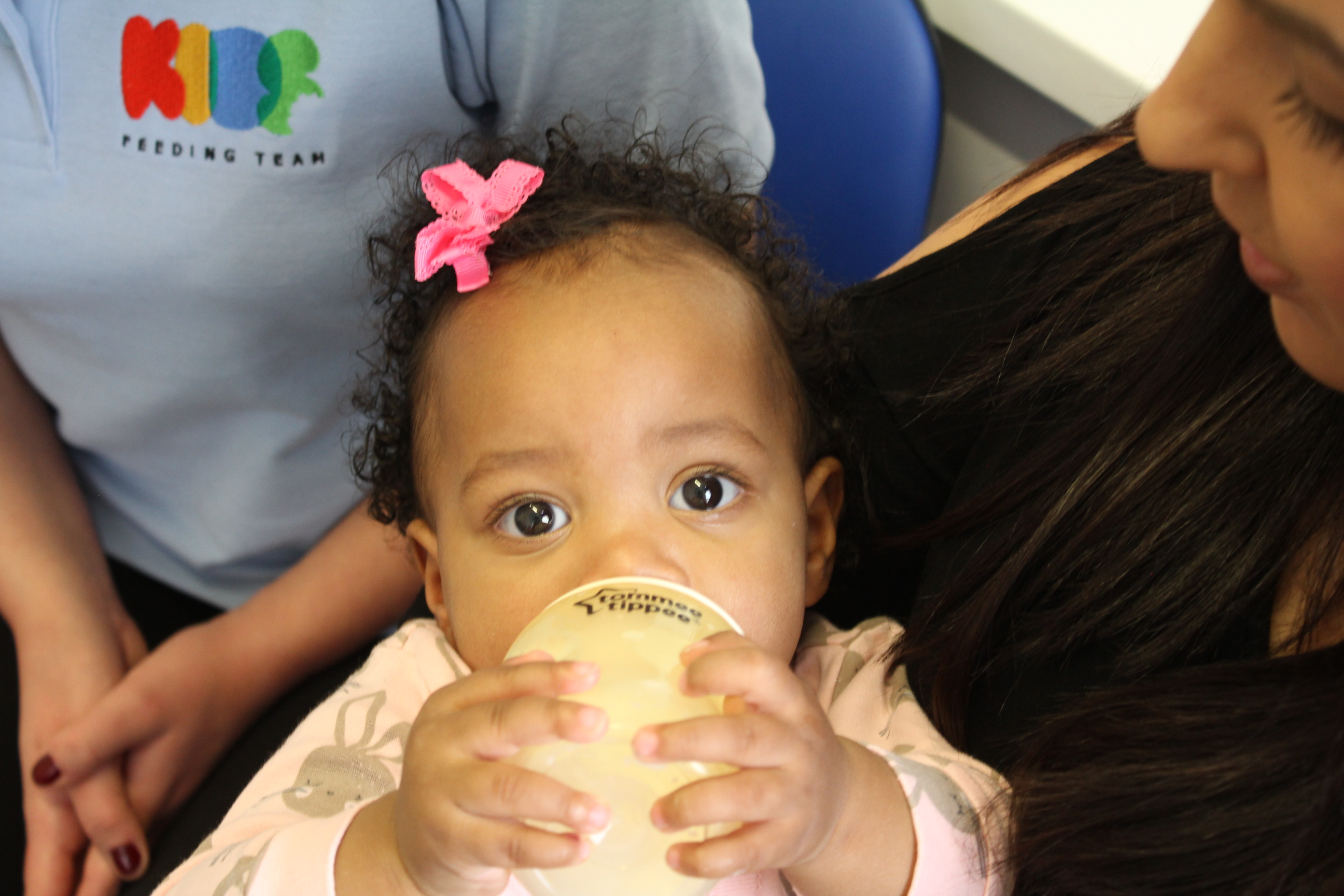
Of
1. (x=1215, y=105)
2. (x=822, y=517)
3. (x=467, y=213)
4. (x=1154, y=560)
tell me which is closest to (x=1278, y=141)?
(x=1215, y=105)

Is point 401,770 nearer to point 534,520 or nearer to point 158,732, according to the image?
point 534,520

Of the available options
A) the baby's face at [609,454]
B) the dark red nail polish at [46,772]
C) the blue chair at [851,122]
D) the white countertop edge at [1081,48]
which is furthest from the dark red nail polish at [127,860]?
the white countertop edge at [1081,48]

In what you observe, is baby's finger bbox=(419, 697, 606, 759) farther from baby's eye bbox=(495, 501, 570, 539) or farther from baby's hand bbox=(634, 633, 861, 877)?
baby's eye bbox=(495, 501, 570, 539)

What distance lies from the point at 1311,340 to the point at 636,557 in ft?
1.81

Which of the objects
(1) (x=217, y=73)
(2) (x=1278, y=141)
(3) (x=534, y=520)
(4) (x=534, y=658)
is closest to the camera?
(2) (x=1278, y=141)

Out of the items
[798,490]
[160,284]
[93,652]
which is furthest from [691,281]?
[93,652]

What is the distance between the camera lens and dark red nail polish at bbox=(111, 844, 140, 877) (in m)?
1.41

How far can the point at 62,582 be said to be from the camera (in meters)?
1.52

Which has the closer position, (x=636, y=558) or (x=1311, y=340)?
(x=1311, y=340)

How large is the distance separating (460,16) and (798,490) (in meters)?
0.76

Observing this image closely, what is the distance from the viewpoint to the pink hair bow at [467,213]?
3.61 ft

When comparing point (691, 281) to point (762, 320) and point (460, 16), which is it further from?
point (460, 16)

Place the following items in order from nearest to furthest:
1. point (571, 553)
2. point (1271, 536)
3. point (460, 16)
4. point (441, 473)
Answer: point (1271, 536)
point (571, 553)
point (441, 473)
point (460, 16)

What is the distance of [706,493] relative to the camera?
3.32 feet
